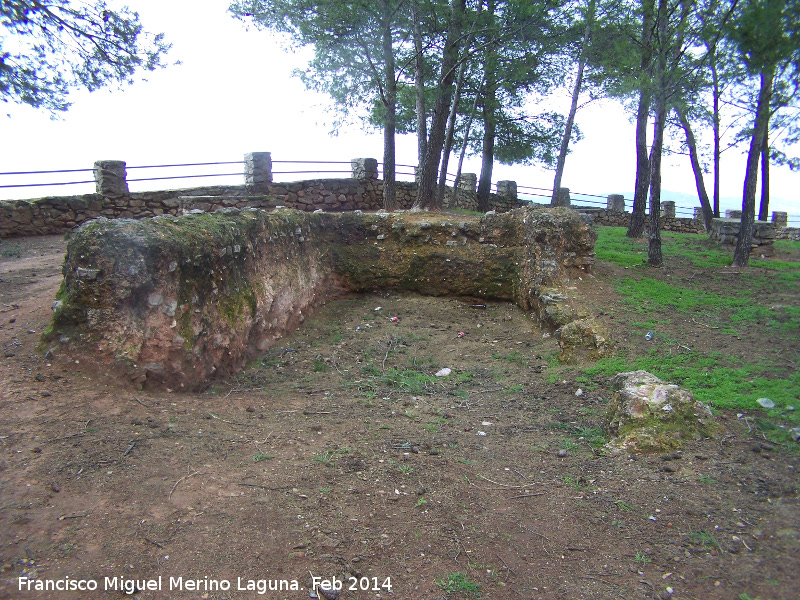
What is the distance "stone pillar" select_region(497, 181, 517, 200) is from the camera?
20438 millimetres

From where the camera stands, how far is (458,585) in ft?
9.30

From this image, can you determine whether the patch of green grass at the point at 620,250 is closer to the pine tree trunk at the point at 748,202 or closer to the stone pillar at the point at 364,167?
the pine tree trunk at the point at 748,202

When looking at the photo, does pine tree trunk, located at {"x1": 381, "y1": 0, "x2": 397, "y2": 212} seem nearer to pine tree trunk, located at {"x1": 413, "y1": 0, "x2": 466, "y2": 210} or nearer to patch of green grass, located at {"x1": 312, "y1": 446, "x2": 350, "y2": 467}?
pine tree trunk, located at {"x1": 413, "y1": 0, "x2": 466, "y2": 210}

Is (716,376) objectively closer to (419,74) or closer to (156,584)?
(156,584)

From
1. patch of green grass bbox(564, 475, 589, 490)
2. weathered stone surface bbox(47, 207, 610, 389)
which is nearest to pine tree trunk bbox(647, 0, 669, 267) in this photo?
weathered stone surface bbox(47, 207, 610, 389)

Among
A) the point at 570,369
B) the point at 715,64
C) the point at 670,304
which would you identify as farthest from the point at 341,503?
the point at 715,64

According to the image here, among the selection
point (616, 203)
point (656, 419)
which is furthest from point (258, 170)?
point (616, 203)

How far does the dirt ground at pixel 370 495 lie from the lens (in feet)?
9.21

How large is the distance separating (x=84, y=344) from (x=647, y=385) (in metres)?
4.60

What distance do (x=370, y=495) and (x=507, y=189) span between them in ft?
59.6

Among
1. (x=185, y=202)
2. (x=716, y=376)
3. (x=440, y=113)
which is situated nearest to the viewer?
(x=716, y=376)

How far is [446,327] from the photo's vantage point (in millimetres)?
7793

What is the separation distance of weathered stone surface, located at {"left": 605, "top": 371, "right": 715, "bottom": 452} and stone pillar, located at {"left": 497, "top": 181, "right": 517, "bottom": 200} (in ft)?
54.7

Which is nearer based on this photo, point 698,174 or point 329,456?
point 329,456
